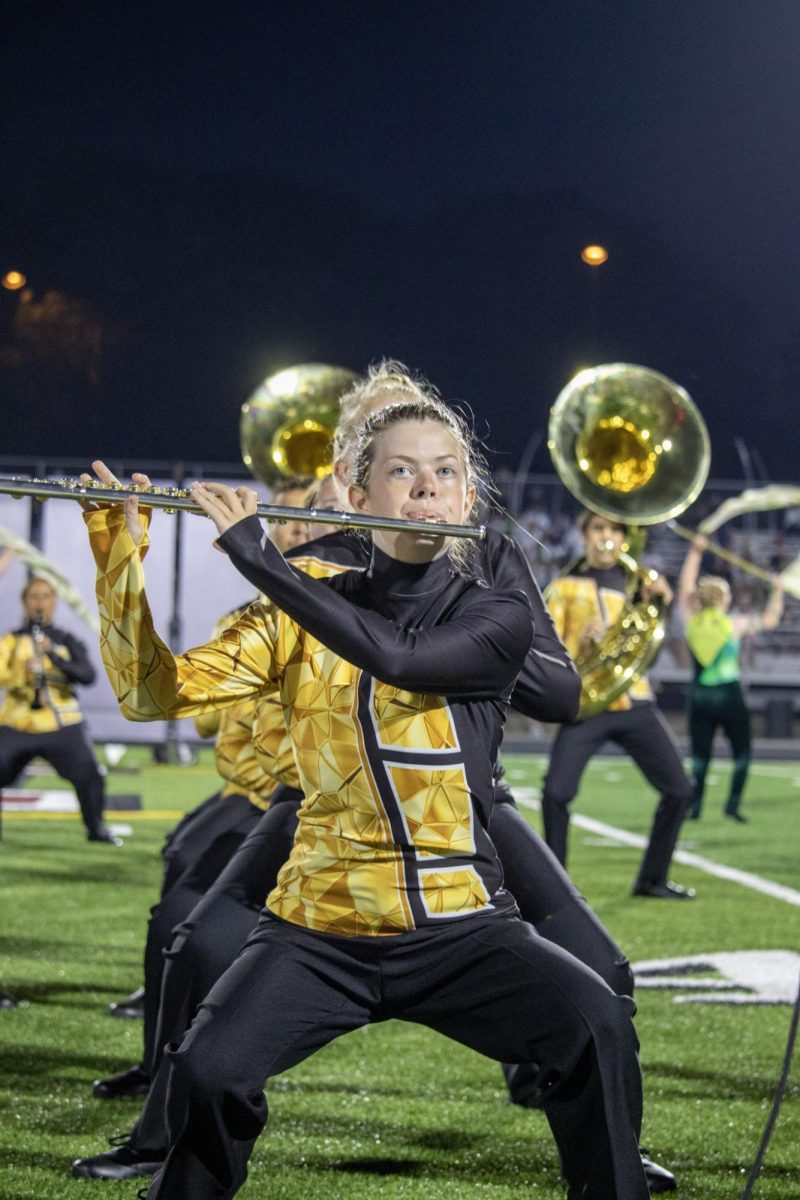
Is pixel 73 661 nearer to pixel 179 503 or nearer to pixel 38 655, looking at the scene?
pixel 38 655

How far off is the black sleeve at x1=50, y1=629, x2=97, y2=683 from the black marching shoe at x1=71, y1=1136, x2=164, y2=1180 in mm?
6253

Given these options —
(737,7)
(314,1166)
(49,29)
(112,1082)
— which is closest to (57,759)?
(112,1082)

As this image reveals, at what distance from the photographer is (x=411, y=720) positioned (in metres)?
2.71

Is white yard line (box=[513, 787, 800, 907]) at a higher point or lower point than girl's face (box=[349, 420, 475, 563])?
lower

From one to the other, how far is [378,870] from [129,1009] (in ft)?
10.5

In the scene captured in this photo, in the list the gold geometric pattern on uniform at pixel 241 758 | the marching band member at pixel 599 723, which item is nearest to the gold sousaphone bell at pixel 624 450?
the marching band member at pixel 599 723

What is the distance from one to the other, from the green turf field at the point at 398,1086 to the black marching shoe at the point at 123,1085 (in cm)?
6

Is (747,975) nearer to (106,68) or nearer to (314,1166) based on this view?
(314,1166)

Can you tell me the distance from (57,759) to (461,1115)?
19.0ft

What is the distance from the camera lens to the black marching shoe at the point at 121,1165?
3605mm

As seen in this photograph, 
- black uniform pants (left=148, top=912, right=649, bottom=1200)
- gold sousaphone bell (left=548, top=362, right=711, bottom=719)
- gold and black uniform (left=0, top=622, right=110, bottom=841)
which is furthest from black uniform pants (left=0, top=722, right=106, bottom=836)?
black uniform pants (left=148, top=912, right=649, bottom=1200)

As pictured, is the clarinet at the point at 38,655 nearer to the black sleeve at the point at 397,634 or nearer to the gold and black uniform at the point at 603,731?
the gold and black uniform at the point at 603,731

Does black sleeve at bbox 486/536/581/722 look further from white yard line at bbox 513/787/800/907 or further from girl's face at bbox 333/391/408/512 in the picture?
white yard line at bbox 513/787/800/907

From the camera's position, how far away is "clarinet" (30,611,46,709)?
9.42 meters
